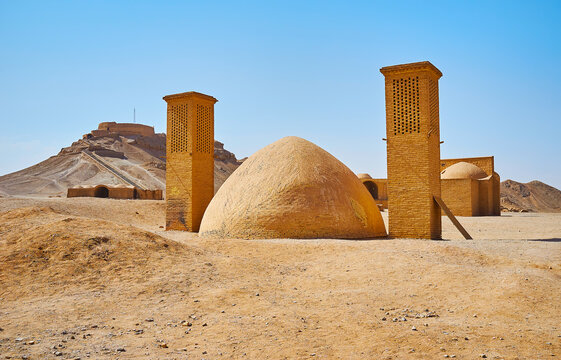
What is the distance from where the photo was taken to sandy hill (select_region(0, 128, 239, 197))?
4041cm

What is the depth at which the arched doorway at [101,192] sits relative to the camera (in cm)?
2673

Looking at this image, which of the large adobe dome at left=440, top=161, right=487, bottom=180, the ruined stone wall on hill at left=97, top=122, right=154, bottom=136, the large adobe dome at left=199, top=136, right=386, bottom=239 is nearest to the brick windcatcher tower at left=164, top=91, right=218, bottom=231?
the large adobe dome at left=199, top=136, right=386, bottom=239

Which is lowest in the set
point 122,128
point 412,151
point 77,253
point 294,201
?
point 77,253

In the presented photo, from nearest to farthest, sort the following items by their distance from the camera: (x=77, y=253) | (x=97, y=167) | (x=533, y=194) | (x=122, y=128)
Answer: (x=77, y=253)
(x=97, y=167)
(x=533, y=194)
(x=122, y=128)

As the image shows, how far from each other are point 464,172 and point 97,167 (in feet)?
115

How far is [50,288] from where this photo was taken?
20.6 feet

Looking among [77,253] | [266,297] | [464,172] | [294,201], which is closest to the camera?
[266,297]

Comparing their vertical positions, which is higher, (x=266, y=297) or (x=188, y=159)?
(x=188, y=159)

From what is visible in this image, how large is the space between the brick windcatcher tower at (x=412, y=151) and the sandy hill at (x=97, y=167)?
106 feet

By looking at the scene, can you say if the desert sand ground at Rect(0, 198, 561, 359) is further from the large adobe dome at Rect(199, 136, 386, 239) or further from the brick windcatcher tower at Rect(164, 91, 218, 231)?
the brick windcatcher tower at Rect(164, 91, 218, 231)

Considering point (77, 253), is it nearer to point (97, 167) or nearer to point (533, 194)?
point (97, 167)

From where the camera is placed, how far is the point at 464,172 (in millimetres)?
26672

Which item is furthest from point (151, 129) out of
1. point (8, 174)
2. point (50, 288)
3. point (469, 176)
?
point (50, 288)

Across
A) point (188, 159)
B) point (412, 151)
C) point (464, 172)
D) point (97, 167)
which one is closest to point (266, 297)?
point (412, 151)
